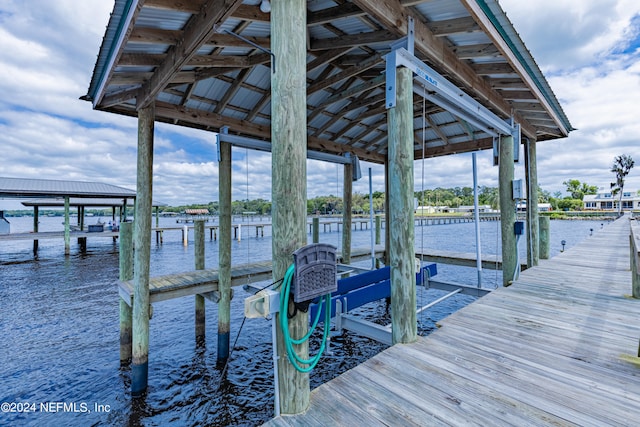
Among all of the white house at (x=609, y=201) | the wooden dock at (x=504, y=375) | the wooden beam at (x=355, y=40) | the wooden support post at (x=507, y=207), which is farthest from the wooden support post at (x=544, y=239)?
the white house at (x=609, y=201)

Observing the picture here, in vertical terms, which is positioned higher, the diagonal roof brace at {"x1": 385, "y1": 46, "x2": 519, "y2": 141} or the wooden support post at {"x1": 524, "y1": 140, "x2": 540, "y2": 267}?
the diagonal roof brace at {"x1": 385, "y1": 46, "x2": 519, "y2": 141}

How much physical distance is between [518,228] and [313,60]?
452cm

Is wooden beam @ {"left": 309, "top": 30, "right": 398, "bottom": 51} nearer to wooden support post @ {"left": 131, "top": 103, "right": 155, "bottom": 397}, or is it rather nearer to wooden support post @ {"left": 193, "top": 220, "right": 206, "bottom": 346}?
wooden support post @ {"left": 131, "top": 103, "right": 155, "bottom": 397}

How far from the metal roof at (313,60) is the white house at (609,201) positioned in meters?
74.9

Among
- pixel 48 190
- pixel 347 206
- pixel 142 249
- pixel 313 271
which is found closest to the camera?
pixel 313 271

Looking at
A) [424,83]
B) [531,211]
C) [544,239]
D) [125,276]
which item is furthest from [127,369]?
[544,239]

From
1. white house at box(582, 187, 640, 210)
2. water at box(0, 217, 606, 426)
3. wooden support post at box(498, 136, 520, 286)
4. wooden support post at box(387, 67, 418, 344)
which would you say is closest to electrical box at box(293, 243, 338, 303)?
wooden support post at box(387, 67, 418, 344)

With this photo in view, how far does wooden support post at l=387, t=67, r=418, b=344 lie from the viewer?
2.76 m

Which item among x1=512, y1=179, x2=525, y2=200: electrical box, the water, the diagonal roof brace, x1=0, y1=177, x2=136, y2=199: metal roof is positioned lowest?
the water

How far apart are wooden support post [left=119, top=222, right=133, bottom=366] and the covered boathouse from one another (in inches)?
43.6

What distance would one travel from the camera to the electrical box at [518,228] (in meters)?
5.08

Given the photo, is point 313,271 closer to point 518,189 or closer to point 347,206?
point 518,189

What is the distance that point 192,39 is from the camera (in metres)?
3.04

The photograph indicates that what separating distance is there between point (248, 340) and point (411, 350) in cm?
500
